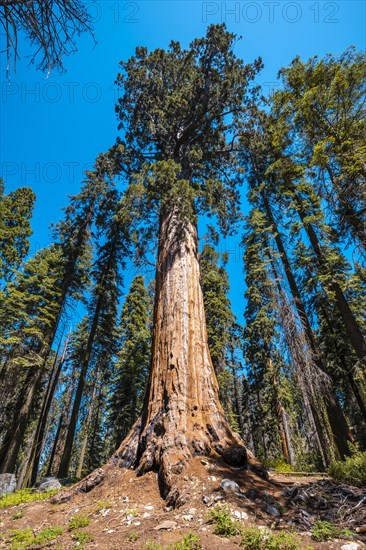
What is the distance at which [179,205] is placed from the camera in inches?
294

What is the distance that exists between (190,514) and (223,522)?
1.64 feet

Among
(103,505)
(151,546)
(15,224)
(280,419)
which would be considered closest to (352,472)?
(151,546)

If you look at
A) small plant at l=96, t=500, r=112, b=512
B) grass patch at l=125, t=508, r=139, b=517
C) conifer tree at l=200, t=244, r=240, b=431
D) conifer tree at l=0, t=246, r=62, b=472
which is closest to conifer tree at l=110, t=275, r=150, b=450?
conifer tree at l=200, t=244, r=240, b=431

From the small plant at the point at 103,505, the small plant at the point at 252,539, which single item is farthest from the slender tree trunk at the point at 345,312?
the small plant at the point at 103,505

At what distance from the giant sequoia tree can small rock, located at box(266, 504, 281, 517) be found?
3.56 ft

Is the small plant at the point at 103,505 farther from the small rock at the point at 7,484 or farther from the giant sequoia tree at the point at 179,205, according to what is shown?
the small rock at the point at 7,484

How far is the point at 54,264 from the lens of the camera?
50.6 feet

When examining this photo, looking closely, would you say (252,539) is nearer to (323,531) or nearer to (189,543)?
(189,543)

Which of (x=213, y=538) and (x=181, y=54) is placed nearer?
(x=213, y=538)

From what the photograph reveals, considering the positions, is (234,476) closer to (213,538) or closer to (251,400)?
(213,538)

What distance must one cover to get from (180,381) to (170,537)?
2375 mm

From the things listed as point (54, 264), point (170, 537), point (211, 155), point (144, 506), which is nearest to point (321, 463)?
point (144, 506)

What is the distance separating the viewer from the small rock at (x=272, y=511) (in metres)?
3.32

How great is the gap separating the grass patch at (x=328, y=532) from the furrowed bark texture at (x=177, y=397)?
5.20ft
